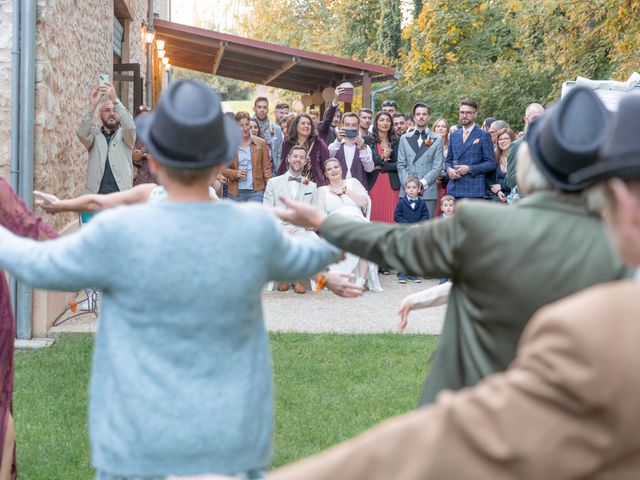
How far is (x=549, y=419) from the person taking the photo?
1394 mm

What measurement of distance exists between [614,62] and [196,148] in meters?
22.0

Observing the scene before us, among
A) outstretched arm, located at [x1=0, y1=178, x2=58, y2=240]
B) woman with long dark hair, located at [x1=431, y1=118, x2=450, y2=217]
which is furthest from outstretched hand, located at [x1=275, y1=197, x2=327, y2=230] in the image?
woman with long dark hair, located at [x1=431, y1=118, x2=450, y2=217]

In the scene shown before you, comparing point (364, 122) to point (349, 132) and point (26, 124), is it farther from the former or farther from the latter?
point (26, 124)

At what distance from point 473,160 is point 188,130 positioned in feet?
36.6

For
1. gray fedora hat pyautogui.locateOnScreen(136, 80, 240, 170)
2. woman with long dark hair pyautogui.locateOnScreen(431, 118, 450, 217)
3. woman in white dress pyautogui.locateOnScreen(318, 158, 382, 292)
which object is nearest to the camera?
gray fedora hat pyautogui.locateOnScreen(136, 80, 240, 170)

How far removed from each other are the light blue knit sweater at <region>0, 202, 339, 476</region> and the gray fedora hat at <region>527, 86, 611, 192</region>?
0.88 m

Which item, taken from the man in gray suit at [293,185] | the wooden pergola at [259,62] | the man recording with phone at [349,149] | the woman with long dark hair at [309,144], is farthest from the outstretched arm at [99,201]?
the wooden pergola at [259,62]

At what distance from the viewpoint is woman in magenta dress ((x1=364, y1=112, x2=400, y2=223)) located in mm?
14359

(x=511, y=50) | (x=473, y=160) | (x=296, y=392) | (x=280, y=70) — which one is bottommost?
(x=296, y=392)

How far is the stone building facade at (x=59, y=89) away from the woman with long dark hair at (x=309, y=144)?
8.30ft

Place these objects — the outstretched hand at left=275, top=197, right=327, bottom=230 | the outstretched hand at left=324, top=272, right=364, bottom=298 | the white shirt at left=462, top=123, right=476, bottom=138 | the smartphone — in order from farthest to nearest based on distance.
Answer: the white shirt at left=462, top=123, right=476, bottom=138 → the smartphone → the outstretched hand at left=324, top=272, right=364, bottom=298 → the outstretched hand at left=275, top=197, right=327, bottom=230

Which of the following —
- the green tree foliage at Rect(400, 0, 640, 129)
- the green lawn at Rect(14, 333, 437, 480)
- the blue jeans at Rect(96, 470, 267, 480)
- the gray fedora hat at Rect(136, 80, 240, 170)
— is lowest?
the green lawn at Rect(14, 333, 437, 480)

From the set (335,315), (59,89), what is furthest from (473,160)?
(59,89)

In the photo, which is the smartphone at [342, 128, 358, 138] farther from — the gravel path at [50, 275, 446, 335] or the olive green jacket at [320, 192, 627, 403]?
the olive green jacket at [320, 192, 627, 403]
